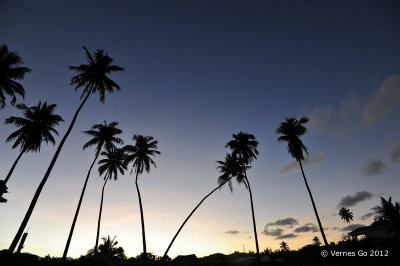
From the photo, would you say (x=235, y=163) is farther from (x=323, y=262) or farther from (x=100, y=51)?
(x=100, y=51)

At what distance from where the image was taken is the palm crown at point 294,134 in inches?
1403

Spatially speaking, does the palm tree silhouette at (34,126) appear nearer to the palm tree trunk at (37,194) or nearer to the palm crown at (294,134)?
the palm tree trunk at (37,194)

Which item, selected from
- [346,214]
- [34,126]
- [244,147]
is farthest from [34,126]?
[346,214]

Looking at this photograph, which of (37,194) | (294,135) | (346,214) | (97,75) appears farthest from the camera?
(346,214)

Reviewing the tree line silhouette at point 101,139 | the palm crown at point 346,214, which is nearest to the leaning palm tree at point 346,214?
the palm crown at point 346,214

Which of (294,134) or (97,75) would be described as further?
(294,134)

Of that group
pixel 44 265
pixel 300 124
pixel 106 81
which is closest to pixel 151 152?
pixel 106 81

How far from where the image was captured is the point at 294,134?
36625 mm

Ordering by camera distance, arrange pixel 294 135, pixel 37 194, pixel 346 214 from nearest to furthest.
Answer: pixel 37 194 → pixel 294 135 → pixel 346 214

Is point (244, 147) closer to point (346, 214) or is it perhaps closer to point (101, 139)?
point (101, 139)

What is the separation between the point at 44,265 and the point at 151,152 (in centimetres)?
2278

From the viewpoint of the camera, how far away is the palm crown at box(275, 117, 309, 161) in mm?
35625

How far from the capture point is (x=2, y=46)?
75.6 ft

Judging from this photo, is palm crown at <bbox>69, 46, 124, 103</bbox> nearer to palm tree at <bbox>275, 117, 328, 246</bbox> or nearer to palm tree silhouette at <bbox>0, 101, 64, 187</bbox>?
palm tree silhouette at <bbox>0, 101, 64, 187</bbox>
